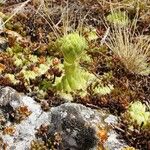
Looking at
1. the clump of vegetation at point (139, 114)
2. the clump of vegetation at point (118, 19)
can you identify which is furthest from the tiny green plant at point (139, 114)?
the clump of vegetation at point (118, 19)

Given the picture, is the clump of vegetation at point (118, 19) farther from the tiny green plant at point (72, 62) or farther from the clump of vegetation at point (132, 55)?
the tiny green plant at point (72, 62)

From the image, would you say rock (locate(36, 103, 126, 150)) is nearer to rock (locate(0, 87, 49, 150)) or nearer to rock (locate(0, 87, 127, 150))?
rock (locate(0, 87, 127, 150))

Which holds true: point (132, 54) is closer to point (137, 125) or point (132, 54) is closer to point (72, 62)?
point (72, 62)

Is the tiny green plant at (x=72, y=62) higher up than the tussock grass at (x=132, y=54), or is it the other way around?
the tiny green plant at (x=72, y=62)

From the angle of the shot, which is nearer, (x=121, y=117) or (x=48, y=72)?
(x=121, y=117)

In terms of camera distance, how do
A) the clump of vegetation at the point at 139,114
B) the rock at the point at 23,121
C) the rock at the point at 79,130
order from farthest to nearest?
the clump of vegetation at the point at 139,114, the rock at the point at 23,121, the rock at the point at 79,130

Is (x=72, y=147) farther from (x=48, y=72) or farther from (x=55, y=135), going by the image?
(x=48, y=72)

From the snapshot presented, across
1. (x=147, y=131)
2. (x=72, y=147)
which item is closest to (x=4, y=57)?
(x=72, y=147)
